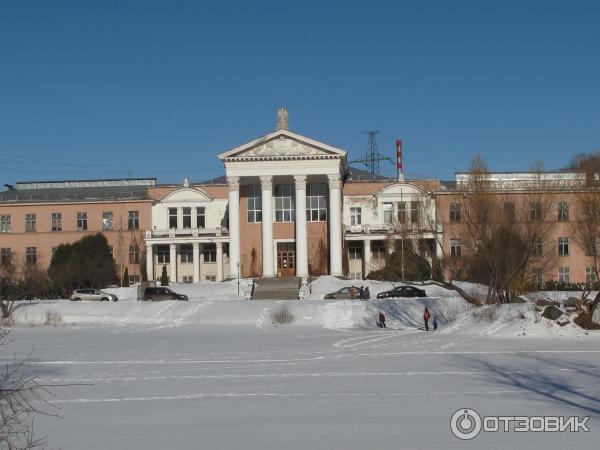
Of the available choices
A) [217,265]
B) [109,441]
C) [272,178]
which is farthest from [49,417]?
[217,265]

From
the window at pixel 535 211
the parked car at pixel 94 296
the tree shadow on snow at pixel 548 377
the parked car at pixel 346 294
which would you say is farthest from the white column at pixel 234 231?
the tree shadow on snow at pixel 548 377

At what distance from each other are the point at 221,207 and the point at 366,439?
55.4 metres

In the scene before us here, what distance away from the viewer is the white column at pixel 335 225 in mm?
59938

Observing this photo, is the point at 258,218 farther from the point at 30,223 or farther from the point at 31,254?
the point at 30,223

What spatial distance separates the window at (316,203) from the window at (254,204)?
149 inches

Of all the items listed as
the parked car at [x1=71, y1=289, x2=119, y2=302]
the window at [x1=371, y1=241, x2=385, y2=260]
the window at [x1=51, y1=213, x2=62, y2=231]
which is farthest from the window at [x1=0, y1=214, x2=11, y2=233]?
the window at [x1=371, y1=241, x2=385, y2=260]

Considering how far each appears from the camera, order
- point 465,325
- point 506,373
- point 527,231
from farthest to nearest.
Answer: point 527,231 → point 465,325 → point 506,373

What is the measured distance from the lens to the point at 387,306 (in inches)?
1802

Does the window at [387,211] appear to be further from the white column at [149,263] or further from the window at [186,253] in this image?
the white column at [149,263]

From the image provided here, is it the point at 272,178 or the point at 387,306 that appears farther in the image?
the point at 272,178

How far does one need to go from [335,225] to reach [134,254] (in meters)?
17.9

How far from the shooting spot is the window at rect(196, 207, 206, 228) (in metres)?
67.9

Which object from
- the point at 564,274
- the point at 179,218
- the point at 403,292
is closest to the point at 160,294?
the point at 179,218

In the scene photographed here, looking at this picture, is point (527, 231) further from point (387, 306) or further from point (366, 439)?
point (366, 439)
